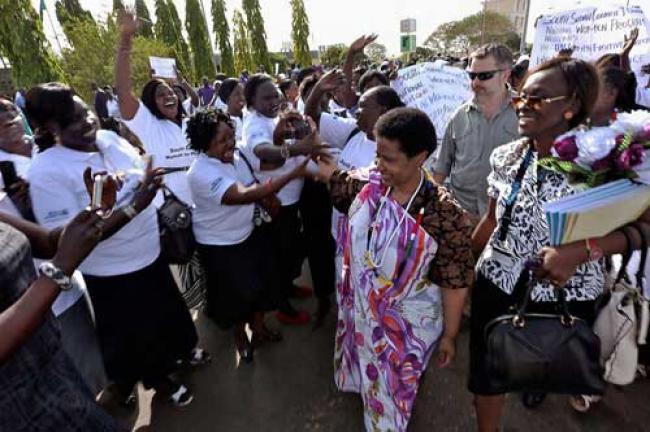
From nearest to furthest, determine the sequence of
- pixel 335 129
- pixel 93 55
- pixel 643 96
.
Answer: pixel 335 129
pixel 643 96
pixel 93 55

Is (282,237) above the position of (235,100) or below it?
below

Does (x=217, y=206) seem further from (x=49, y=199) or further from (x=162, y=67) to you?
(x=162, y=67)

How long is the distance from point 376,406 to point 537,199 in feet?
4.05

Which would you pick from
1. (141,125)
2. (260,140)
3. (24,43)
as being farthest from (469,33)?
(260,140)

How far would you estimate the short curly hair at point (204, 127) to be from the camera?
222 cm

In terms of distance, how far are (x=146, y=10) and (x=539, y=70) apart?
3125 centimetres

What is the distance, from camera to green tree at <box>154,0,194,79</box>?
25094 millimetres

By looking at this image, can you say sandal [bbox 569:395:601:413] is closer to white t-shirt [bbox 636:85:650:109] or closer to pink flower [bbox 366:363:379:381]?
pink flower [bbox 366:363:379:381]

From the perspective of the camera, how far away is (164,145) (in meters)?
3.15

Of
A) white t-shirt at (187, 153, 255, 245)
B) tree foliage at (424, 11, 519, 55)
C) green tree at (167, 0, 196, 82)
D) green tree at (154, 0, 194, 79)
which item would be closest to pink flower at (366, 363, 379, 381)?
white t-shirt at (187, 153, 255, 245)

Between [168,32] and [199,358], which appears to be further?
[168,32]

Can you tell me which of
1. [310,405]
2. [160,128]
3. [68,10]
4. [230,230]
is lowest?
[310,405]

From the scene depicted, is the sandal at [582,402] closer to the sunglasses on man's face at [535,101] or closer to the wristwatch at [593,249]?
the wristwatch at [593,249]

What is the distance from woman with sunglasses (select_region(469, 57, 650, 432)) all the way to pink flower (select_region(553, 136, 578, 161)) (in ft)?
0.48
